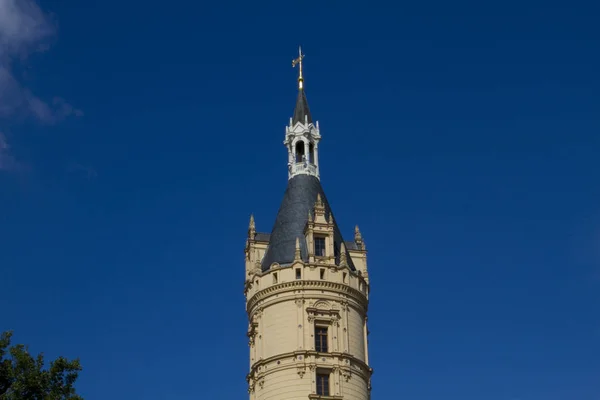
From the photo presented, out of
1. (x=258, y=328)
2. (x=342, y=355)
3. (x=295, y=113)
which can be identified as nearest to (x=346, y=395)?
(x=342, y=355)

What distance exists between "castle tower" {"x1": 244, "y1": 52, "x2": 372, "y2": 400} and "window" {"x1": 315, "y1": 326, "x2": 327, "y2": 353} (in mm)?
79

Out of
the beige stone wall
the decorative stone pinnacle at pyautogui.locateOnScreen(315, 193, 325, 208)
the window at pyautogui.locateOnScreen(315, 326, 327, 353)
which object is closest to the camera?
the beige stone wall

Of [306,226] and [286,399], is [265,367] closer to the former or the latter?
[286,399]

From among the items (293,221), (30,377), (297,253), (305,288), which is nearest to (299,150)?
(293,221)

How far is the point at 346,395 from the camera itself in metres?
76.7

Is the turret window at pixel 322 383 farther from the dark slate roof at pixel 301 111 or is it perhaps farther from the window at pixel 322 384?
the dark slate roof at pixel 301 111

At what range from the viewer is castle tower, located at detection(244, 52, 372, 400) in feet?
252

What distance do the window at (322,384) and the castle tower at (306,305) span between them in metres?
0.08

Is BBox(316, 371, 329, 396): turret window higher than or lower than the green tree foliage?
higher

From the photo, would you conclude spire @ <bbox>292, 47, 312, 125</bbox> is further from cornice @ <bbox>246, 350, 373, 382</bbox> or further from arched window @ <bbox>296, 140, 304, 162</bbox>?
cornice @ <bbox>246, 350, 373, 382</bbox>

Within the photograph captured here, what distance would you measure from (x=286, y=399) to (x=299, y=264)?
1114 centimetres

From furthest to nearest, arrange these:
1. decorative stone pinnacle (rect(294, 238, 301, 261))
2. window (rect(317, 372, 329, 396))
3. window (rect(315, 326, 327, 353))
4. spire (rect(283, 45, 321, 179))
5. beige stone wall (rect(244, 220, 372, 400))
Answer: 1. spire (rect(283, 45, 321, 179))
2. decorative stone pinnacle (rect(294, 238, 301, 261))
3. window (rect(315, 326, 327, 353))
4. beige stone wall (rect(244, 220, 372, 400))
5. window (rect(317, 372, 329, 396))

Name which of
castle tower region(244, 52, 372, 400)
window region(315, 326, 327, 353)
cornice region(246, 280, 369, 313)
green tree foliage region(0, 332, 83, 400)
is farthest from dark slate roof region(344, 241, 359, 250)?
green tree foliage region(0, 332, 83, 400)

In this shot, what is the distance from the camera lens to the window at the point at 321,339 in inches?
3066
